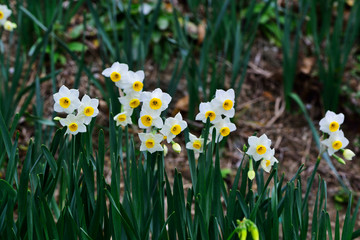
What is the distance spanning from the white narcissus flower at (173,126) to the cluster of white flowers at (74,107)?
0.66ft

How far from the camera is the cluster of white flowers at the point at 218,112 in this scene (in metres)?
1.31

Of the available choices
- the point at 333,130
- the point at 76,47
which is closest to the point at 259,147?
the point at 333,130

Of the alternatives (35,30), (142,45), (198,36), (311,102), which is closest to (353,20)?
(311,102)

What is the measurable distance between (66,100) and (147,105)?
23cm

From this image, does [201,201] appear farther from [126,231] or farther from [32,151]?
[32,151]

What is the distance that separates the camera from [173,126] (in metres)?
1.32

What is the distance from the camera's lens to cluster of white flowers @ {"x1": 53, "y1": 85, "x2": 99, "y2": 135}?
1303 mm

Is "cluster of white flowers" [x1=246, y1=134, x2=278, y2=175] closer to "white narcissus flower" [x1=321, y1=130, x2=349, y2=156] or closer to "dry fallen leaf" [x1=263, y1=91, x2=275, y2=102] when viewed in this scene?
"white narcissus flower" [x1=321, y1=130, x2=349, y2=156]

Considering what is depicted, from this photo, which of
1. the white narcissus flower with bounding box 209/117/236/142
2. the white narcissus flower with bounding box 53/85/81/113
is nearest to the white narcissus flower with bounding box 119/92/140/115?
the white narcissus flower with bounding box 53/85/81/113

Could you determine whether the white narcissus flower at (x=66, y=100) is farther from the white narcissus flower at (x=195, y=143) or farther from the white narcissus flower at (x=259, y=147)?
the white narcissus flower at (x=259, y=147)

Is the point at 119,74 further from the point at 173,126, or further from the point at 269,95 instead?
the point at 269,95

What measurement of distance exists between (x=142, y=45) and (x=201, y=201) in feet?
5.12

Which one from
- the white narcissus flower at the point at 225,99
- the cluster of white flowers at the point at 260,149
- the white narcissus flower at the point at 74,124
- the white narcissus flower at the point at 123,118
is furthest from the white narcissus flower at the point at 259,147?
the white narcissus flower at the point at 74,124

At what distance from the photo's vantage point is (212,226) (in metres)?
1.35
